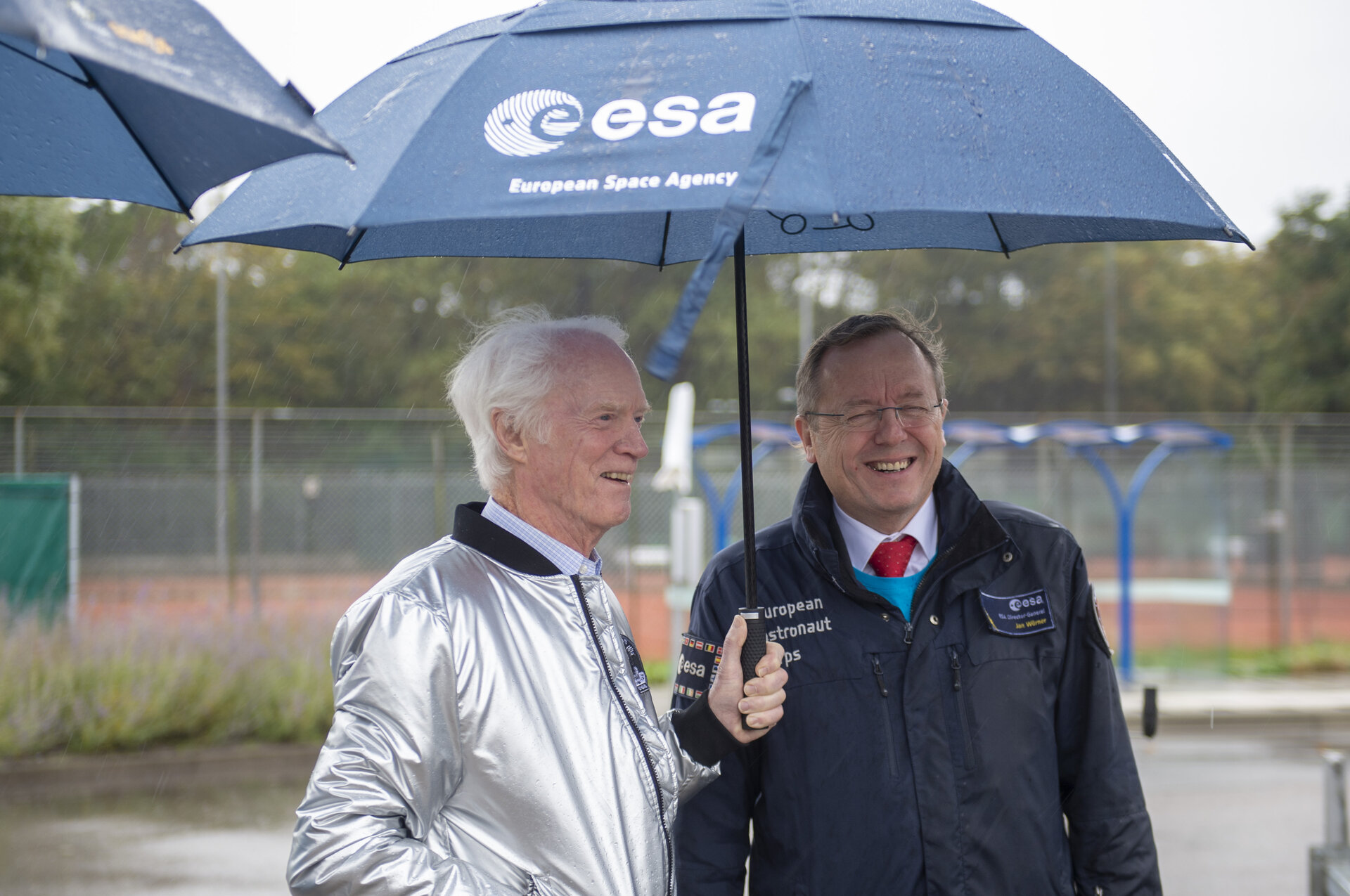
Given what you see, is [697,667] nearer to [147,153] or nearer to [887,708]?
[887,708]

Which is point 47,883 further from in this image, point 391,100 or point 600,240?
point 391,100

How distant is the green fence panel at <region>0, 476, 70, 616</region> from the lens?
40.6ft

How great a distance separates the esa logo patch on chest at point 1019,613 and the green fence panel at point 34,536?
12.0m

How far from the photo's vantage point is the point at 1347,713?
1122cm

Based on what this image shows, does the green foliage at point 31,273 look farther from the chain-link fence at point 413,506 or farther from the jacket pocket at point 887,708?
the jacket pocket at point 887,708

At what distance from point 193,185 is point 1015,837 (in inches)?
80.7

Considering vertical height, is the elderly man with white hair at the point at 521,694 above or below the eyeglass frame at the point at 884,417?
below

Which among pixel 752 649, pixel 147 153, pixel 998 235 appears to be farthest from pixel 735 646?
pixel 147 153

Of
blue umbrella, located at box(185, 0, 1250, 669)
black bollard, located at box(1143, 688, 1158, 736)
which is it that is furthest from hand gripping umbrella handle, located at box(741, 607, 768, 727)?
Result: black bollard, located at box(1143, 688, 1158, 736)

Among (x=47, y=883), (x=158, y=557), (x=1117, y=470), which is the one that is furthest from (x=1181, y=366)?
(x=47, y=883)

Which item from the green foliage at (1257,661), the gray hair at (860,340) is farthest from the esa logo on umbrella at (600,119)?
the green foliage at (1257,661)

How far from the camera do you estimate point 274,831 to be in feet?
23.3

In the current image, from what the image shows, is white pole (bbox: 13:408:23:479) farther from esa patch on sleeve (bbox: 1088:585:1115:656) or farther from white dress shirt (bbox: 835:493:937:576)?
esa patch on sleeve (bbox: 1088:585:1115:656)

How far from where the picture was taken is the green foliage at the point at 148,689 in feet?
28.9
